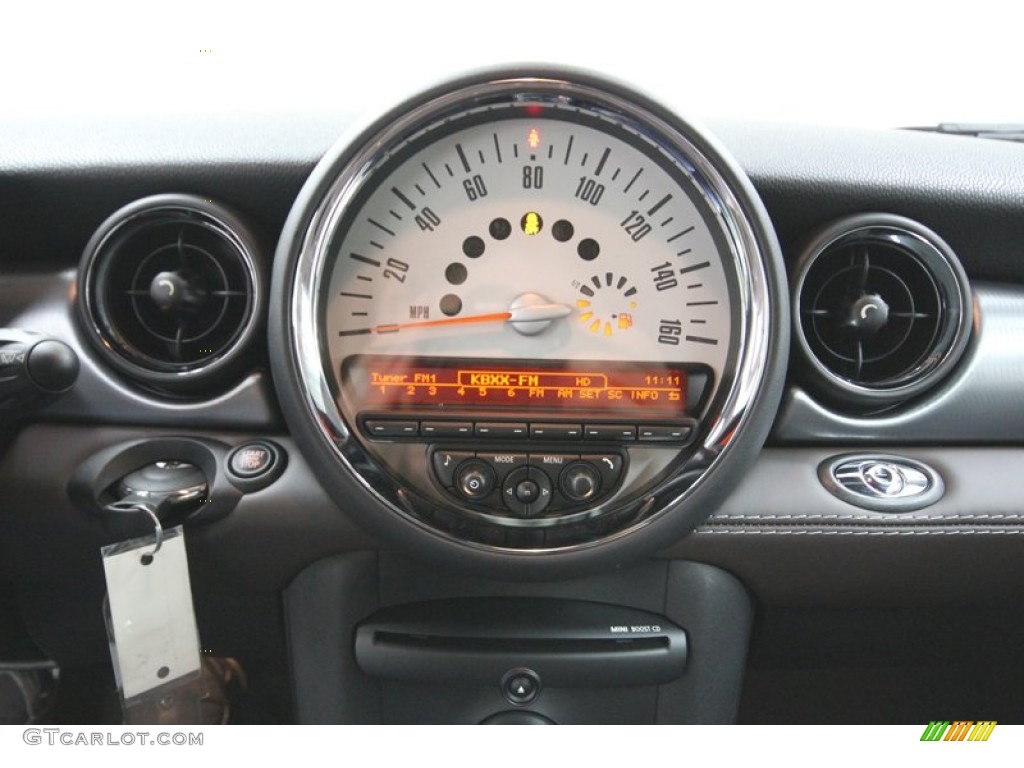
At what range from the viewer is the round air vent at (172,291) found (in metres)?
1.35

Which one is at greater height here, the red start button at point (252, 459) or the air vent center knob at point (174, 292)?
the air vent center knob at point (174, 292)

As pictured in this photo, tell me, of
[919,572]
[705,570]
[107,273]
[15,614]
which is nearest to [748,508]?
[705,570]

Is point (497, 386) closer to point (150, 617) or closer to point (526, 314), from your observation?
point (526, 314)

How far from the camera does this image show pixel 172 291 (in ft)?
4.40

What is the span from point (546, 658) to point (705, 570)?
29 cm

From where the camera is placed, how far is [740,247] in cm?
120

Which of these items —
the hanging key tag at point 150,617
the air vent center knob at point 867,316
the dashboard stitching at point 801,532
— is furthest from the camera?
the air vent center knob at point 867,316

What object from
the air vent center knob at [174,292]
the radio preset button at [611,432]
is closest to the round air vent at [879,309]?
the radio preset button at [611,432]

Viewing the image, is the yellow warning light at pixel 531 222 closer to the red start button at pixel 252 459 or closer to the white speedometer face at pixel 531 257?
the white speedometer face at pixel 531 257

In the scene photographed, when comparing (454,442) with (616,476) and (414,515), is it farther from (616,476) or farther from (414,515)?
(616,476)

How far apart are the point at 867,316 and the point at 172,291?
46.0 inches

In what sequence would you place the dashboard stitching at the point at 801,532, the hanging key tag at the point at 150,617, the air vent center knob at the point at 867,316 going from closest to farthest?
the hanging key tag at the point at 150,617, the dashboard stitching at the point at 801,532, the air vent center knob at the point at 867,316
